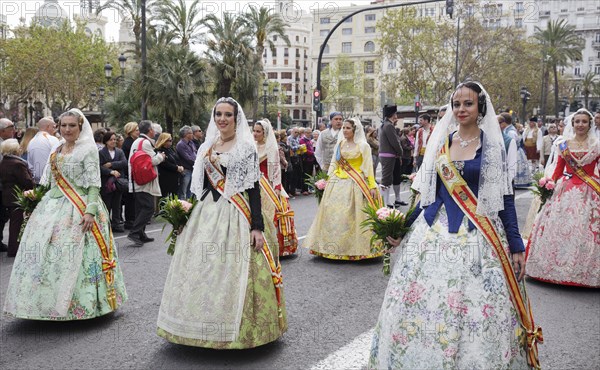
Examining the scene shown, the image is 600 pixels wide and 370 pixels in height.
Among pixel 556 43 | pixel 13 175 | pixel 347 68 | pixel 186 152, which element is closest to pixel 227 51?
pixel 186 152

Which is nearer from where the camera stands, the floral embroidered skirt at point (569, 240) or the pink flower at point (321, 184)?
the floral embroidered skirt at point (569, 240)

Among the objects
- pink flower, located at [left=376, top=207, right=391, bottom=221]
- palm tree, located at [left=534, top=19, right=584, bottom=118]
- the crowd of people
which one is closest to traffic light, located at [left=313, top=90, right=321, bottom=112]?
the crowd of people

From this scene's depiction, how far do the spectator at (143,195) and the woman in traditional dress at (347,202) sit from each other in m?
2.69

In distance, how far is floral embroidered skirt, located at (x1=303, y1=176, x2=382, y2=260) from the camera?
8.20 metres

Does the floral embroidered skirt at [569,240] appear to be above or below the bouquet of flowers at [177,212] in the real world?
below

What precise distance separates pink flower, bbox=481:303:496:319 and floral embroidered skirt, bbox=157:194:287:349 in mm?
1799

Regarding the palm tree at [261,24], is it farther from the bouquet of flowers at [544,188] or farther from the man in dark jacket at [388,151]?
the bouquet of flowers at [544,188]

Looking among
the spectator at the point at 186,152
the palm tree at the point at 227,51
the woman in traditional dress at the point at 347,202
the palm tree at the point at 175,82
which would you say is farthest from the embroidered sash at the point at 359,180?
the palm tree at the point at 227,51

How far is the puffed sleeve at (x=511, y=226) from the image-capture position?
386cm

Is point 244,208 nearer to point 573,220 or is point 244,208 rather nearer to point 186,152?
point 573,220

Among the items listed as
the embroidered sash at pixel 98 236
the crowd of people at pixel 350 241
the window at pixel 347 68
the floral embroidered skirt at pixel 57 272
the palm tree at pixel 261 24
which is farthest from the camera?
the window at pixel 347 68

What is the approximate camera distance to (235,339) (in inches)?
183

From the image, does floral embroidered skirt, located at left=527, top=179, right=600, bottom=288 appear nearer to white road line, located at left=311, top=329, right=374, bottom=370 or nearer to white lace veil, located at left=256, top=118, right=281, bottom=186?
white road line, located at left=311, top=329, right=374, bottom=370

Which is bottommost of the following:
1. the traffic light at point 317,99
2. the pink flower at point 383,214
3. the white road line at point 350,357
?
the white road line at point 350,357
